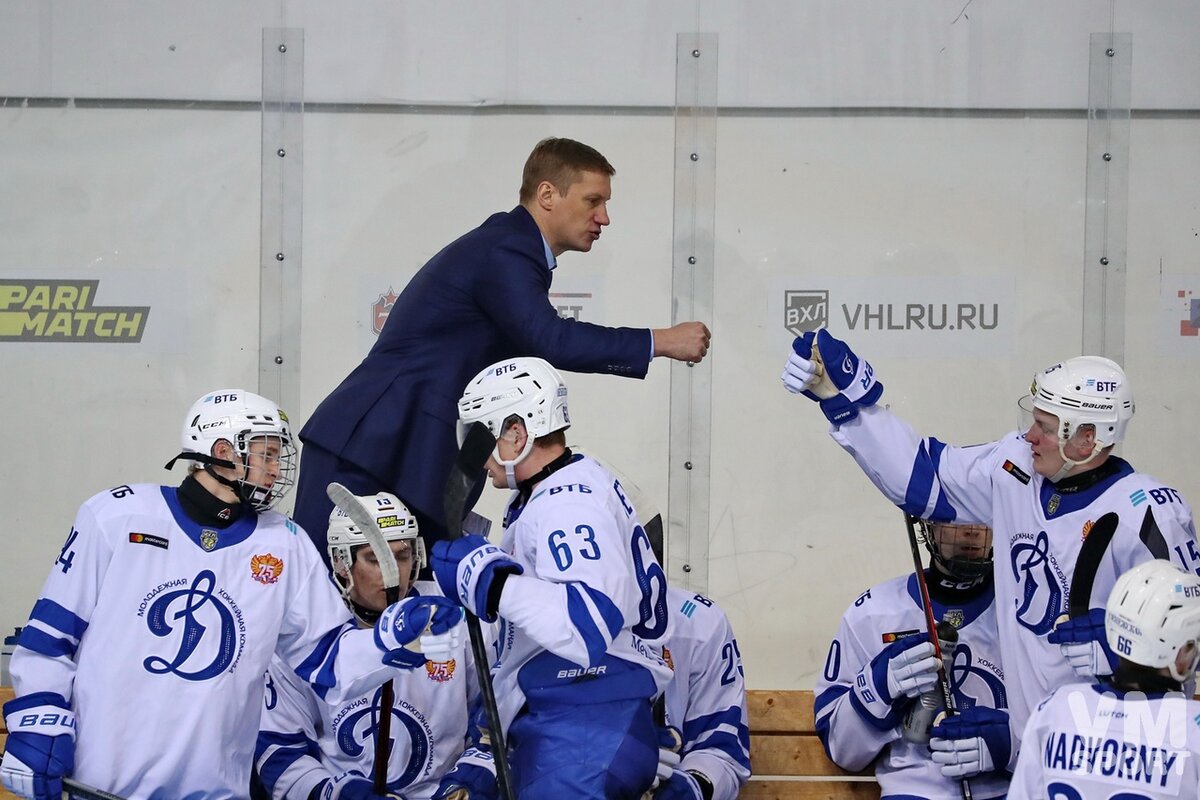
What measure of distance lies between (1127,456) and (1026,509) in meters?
1.67

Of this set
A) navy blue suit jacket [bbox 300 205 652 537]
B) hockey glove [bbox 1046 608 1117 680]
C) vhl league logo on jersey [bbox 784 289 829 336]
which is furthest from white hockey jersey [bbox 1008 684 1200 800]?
vhl league logo on jersey [bbox 784 289 829 336]

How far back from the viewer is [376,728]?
328 cm

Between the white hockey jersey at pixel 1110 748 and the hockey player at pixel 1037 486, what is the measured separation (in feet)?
A: 1.30

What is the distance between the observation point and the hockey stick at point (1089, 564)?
290 cm

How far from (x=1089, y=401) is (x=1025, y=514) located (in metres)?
0.28

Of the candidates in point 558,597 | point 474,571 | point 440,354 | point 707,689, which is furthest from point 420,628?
point 707,689

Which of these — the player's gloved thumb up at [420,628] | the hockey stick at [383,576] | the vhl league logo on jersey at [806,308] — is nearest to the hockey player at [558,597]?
the player's gloved thumb up at [420,628]

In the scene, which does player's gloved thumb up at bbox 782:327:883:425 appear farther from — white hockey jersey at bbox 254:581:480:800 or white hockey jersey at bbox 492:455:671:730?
white hockey jersey at bbox 254:581:480:800

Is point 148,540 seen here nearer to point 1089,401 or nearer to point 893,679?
point 893,679

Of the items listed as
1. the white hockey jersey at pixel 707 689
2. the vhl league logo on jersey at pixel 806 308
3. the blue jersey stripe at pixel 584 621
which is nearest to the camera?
the blue jersey stripe at pixel 584 621

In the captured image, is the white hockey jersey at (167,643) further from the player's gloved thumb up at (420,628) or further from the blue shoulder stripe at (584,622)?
the blue shoulder stripe at (584,622)

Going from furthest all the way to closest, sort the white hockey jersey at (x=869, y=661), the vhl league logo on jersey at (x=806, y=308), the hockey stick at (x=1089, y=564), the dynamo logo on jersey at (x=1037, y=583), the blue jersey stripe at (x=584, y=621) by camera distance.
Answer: the vhl league logo on jersey at (x=806, y=308)
the white hockey jersey at (x=869, y=661)
the dynamo logo on jersey at (x=1037, y=583)
the hockey stick at (x=1089, y=564)
the blue jersey stripe at (x=584, y=621)

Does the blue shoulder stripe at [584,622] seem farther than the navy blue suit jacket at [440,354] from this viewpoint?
No

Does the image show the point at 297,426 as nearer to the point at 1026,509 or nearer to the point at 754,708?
the point at 754,708
